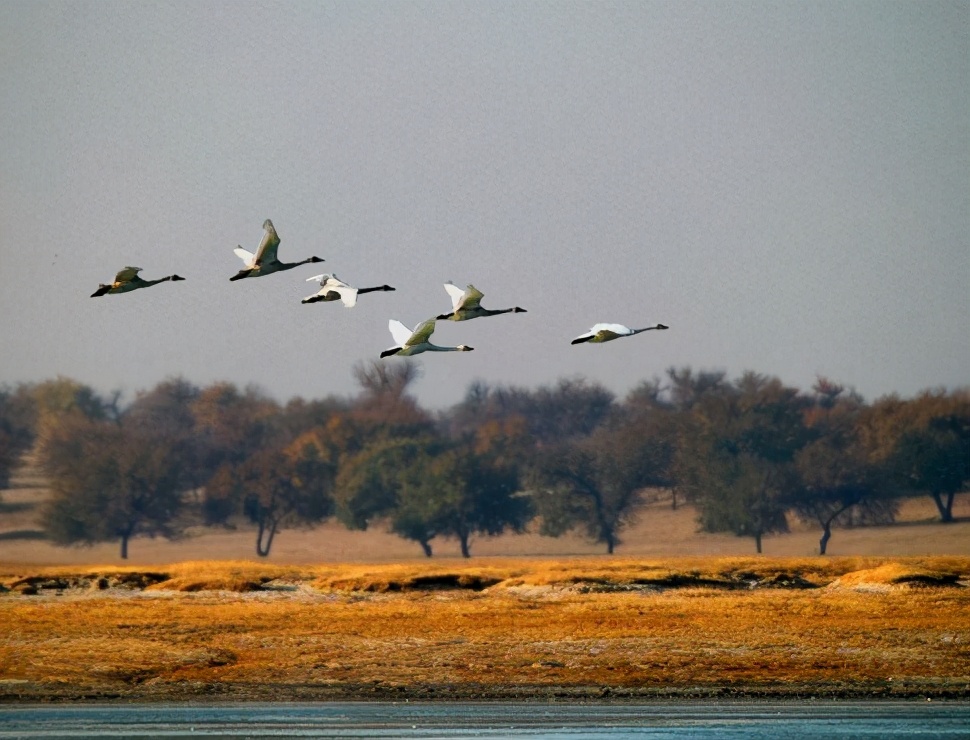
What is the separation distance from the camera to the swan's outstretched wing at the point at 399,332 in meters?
40.2

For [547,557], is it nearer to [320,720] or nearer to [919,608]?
[919,608]

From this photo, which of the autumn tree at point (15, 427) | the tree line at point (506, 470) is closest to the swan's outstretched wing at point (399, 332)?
the tree line at point (506, 470)

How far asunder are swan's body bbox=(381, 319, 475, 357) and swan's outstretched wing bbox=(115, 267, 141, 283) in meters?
5.36

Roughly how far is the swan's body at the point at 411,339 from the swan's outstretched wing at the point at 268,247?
131 inches

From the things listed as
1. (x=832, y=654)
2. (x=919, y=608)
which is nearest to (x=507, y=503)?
(x=919, y=608)

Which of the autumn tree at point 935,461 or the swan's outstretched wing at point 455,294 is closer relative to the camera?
the swan's outstretched wing at point 455,294

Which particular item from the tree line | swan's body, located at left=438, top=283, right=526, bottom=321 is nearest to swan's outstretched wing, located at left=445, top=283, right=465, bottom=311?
swan's body, located at left=438, top=283, right=526, bottom=321

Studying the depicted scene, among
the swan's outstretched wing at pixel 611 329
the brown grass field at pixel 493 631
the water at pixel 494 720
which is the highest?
the swan's outstretched wing at pixel 611 329

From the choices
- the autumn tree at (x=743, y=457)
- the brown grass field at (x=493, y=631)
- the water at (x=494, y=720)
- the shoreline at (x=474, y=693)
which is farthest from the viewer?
the autumn tree at (x=743, y=457)

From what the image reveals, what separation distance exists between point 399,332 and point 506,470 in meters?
60.9

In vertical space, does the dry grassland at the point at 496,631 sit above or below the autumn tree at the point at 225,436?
below

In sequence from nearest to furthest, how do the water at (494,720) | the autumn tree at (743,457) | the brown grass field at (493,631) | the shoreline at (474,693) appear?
the water at (494,720)
the shoreline at (474,693)
the brown grass field at (493,631)
the autumn tree at (743,457)

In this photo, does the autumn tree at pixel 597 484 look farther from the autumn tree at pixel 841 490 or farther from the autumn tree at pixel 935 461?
the autumn tree at pixel 935 461

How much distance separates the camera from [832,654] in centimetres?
3769
